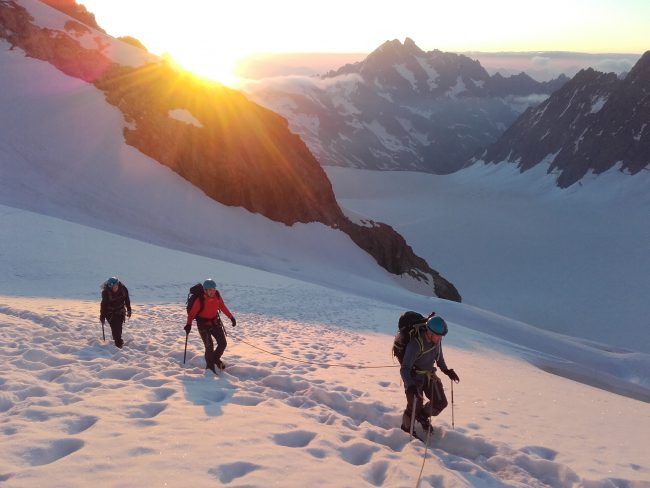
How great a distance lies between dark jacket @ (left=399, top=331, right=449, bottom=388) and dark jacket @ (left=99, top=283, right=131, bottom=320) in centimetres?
704

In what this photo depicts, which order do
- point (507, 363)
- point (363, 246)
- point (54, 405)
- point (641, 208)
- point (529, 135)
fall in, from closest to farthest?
point (54, 405), point (507, 363), point (363, 246), point (641, 208), point (529, 135)

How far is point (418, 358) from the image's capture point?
8.07m

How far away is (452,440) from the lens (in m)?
8.15

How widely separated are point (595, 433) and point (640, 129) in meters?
132

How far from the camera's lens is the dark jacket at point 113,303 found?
1166 centimetres

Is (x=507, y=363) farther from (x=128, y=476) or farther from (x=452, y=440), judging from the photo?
(x=128, y=476)

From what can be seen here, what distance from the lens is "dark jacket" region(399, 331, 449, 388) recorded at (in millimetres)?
7840

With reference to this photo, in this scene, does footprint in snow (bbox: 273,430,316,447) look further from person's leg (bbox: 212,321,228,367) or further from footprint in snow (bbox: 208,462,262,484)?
person's leg (bbox: 212,321,228,367)

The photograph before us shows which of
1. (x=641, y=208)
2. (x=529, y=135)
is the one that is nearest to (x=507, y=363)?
(x=641, y=208)

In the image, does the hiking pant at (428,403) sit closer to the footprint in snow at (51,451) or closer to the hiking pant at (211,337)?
the hiking pant at (211,337)

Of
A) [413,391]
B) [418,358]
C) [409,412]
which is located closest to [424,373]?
[418,358]

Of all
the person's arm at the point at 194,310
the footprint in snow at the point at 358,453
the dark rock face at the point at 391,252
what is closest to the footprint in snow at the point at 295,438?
the footprint in snow at the point at 358,453

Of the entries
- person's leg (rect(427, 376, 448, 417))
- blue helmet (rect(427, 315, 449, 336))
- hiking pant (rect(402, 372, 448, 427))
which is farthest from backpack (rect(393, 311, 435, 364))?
person's leg (rect(427, 376, 448, 417))

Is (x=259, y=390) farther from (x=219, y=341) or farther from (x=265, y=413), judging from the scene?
(x=219, y=341)
